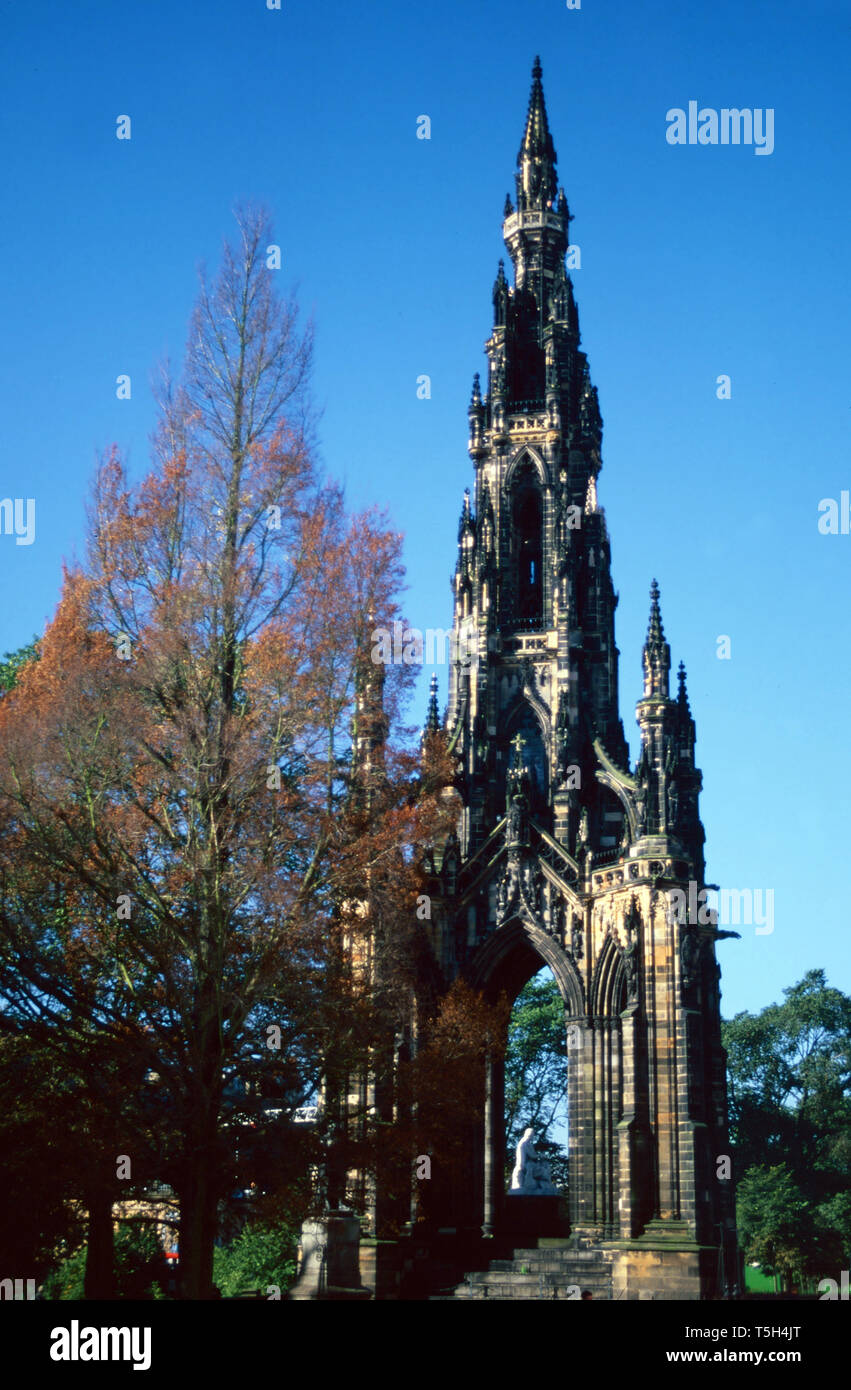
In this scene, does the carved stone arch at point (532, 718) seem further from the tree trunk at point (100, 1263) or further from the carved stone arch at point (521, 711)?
the tree trunk at point (100, 1263)

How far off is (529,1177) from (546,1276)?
5.62m

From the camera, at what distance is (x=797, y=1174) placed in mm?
69312

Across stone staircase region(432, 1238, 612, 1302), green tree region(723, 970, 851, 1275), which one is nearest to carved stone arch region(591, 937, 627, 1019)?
stone staircase region(432, 1238, 612, 1302)

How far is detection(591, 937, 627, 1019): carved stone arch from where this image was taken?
37531 mm

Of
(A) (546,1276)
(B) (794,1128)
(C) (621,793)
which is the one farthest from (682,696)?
(B) (794,1128)

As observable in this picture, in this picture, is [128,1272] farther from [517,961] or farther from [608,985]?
[517,961]

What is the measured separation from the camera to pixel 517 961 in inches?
1645

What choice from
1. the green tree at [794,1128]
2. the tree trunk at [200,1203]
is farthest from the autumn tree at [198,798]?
the green tree at [794,1128]

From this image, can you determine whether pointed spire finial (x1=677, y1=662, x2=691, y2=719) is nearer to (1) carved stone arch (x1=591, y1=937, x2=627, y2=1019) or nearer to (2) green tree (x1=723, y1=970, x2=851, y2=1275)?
(1) carved stone arch (x1=591, y1=937, x2=627, y2=1019)

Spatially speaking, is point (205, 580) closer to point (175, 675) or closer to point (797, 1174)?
point (175, 675)

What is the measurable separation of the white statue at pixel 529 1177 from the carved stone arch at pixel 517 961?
4.04 m

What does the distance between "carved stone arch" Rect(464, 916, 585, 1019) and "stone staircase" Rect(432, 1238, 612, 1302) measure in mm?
5474

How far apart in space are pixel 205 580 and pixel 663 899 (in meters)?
16.7
